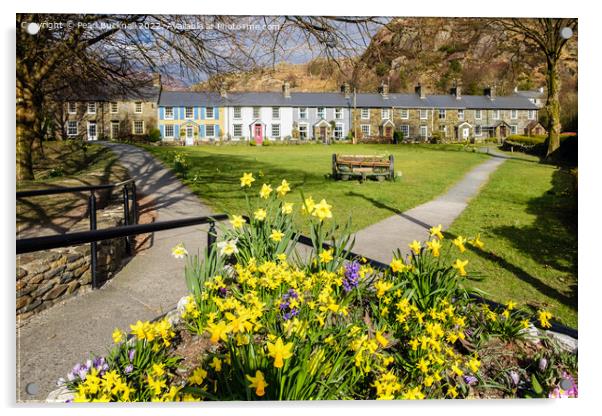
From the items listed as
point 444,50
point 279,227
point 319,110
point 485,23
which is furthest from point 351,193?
point 485,23

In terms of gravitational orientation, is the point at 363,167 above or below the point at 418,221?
above

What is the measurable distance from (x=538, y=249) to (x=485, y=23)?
155 centimetres

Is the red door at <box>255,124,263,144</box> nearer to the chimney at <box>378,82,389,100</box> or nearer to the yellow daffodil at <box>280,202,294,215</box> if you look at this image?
the yellow daffodil at <box>280,202,294,215</box>

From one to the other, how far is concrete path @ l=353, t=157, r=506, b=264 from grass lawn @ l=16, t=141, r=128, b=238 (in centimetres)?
179

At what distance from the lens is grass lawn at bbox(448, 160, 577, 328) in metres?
2.70

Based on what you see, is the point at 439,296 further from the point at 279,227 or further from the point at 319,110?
the point at 319,110

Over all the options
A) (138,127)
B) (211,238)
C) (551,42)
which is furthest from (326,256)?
(551,42)

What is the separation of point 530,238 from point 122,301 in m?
2.61

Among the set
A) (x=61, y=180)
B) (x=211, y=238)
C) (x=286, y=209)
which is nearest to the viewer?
(x=286, y=209)

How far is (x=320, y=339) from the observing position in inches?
71.2

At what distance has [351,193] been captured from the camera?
312 centimetres

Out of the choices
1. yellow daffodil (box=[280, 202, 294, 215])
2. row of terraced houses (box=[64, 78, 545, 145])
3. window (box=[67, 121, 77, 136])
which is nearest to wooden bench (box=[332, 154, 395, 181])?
row of terraced houses (box=[64, 78, 545, 145])

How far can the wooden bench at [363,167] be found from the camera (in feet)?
10.3

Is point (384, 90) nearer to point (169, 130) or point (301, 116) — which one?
point (301, 116)
